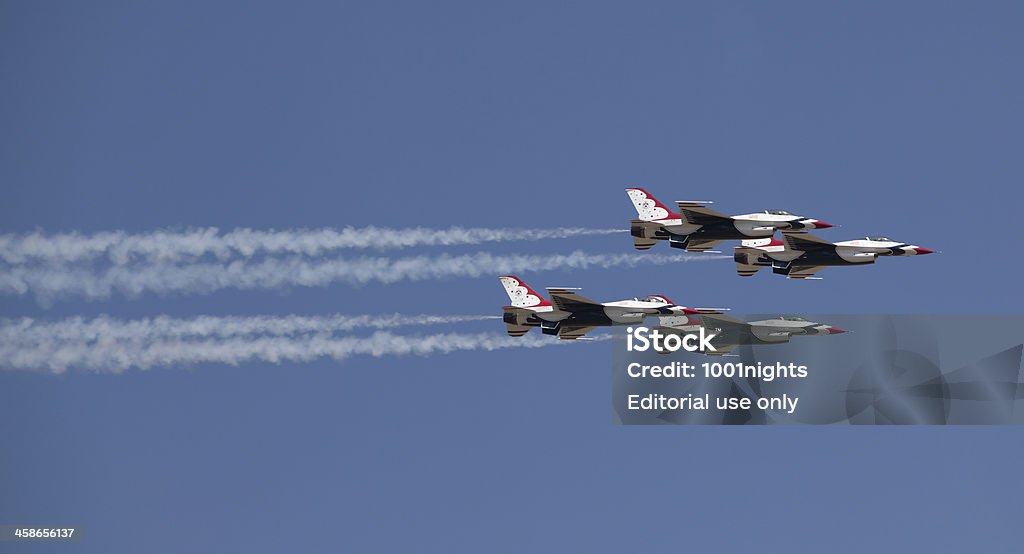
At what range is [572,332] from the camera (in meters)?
116

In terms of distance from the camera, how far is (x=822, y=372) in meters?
131

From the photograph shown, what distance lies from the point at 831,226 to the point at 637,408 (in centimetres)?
2099

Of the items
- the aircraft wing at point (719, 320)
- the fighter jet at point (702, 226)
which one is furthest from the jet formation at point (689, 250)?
the aircraft wing at point (719, 320)

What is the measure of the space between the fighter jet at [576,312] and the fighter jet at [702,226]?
336 centimetres

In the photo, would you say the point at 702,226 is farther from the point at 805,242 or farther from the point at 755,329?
the point at 755,329

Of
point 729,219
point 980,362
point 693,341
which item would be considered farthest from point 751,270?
point 980,362

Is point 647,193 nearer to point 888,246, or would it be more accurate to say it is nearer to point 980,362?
point 888,246

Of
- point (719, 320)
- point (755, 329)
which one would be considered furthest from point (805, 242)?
point (719, 320)

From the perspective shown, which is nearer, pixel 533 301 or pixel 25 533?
pixel 533 301

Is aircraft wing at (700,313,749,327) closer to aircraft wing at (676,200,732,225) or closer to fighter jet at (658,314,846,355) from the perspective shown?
fighter jet at (658,314,846,355)

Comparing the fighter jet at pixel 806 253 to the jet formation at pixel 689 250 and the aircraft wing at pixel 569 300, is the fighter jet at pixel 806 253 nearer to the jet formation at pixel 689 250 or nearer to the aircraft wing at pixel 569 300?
the jet formation at pixel 689 250

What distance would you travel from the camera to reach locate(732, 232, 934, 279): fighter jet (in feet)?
378

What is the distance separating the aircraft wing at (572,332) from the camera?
115375mm

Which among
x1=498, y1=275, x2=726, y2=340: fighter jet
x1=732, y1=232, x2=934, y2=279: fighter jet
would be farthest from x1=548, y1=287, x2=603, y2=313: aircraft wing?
x1=732, y1=232, x2=934, y2=279: fighter jet
